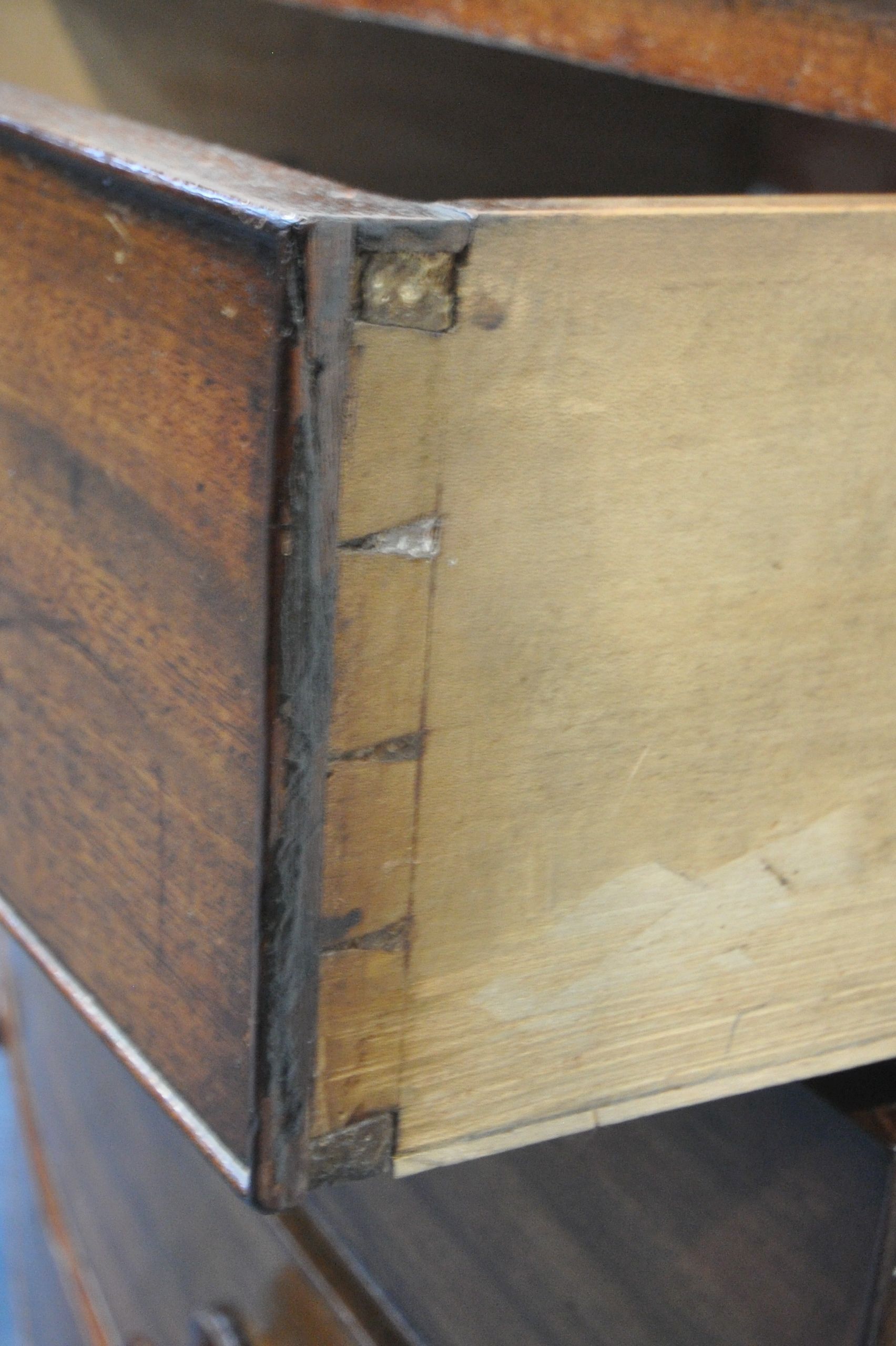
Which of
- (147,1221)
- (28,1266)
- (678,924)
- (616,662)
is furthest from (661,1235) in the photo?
(28,1266)

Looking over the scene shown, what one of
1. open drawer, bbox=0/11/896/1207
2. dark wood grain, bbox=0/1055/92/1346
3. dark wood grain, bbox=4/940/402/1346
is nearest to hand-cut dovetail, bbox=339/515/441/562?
open drawer, bbox=0/11/896/1207

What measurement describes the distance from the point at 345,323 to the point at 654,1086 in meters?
0.30

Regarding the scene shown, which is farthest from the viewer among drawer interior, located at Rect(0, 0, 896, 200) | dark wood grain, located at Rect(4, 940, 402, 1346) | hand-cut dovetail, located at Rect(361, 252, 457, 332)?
drawer interior, located at Rect(0, 0, 896, 200)

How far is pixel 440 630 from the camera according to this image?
39cm

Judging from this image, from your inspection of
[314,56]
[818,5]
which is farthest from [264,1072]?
[314,56]

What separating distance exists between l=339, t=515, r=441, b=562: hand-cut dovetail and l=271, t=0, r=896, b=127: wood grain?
27cm

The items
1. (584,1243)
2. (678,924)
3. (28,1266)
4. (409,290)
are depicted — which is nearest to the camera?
(409,290)

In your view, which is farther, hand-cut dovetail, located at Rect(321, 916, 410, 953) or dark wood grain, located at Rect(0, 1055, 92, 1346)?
dark wood grain, located at Rect(0, 1055, 92, 1346)

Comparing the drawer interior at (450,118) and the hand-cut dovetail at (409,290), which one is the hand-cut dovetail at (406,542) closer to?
the hand-cut dovetail at (409,290)

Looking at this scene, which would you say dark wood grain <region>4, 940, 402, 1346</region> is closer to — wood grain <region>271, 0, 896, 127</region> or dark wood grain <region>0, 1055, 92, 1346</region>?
dark wood grain <region>0, 1055, 92, 1346</region>

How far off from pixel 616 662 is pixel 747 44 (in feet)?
0.88

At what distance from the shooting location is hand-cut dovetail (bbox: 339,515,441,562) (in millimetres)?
371

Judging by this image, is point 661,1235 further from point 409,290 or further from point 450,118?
point 450,118

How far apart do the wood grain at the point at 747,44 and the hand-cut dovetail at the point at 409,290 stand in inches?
9.5
